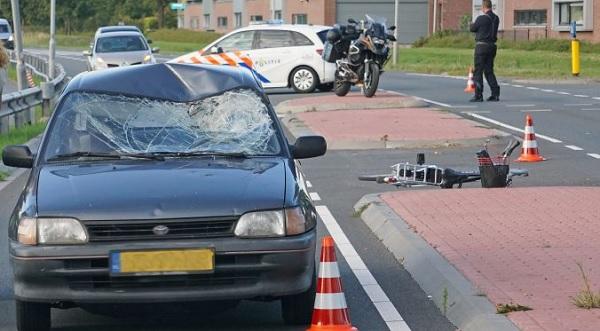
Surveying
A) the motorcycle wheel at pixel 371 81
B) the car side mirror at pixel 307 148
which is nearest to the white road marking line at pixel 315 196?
the car side mirror at pixel 307 148

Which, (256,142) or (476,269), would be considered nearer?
(256,142)

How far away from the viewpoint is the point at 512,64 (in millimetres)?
50750

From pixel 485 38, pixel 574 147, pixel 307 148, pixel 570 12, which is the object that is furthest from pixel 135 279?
pixel 570 12

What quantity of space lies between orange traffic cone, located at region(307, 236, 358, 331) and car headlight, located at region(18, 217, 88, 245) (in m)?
1.31

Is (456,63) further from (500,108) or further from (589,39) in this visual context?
(500,108)

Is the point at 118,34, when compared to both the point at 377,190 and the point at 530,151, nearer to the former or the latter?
the point at 530,151

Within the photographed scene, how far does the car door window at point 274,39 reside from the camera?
1302 inches

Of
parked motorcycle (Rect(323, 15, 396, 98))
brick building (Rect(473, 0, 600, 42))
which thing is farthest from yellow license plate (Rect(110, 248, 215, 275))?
brick building (Rect(473, 0, 600, 42))

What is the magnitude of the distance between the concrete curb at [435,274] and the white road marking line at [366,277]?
0.30 meters

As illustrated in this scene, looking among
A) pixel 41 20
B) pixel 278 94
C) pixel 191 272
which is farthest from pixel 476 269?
pixel 41 20

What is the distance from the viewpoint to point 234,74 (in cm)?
905

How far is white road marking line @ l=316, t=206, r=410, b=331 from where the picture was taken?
314 inches

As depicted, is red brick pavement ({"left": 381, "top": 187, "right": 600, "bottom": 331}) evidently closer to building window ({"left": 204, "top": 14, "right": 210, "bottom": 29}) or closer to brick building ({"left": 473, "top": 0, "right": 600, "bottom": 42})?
brick building ({"left": 473, "top": 0, "right": 600, "bottom": 42})

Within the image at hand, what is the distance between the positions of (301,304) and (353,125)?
14486mm
